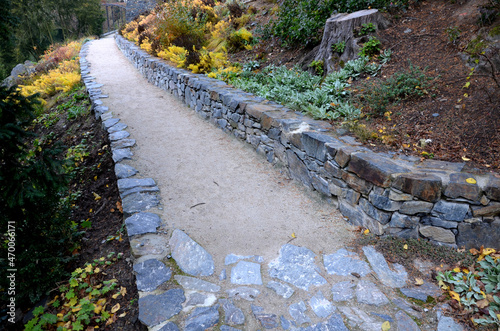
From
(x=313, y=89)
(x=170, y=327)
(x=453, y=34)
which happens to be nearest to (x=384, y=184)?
(x=170, y=327)

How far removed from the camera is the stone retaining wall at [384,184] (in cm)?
282

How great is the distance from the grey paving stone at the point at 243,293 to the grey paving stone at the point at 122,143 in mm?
3664

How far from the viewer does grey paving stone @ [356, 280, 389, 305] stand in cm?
253

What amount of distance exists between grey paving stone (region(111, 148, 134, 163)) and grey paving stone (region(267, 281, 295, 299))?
335 cm

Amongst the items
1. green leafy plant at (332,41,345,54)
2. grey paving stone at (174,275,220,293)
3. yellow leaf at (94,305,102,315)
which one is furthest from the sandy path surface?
green leafy plant at (332,41,345,54)

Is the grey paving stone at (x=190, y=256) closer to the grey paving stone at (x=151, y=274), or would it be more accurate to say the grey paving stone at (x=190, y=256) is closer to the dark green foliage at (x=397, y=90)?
the grey paving stone at (x=151, y=274)

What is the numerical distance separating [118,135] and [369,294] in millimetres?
5032

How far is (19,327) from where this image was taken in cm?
277

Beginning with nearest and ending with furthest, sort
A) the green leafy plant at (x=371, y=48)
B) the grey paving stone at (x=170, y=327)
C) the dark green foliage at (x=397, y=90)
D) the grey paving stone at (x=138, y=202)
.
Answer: the grey paving stone at (x=170, y=327) < the grey paving stone at (x=138, y=202) < the dark green foliage at (x=397, y=90) < the green leafy plant at (x=371, y=48)

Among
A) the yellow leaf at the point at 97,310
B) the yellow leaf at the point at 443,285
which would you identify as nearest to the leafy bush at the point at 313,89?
the yellow leaf at the point at 443,285

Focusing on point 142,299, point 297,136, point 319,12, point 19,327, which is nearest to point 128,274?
point 142,299

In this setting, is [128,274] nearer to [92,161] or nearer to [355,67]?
[92,161]

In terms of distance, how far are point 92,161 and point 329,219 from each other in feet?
14.6

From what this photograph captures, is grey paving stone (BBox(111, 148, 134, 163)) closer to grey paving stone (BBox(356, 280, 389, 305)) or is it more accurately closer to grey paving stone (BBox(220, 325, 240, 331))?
grey paving stone (BBox(220, 325, 240, 331))
